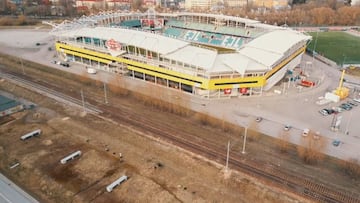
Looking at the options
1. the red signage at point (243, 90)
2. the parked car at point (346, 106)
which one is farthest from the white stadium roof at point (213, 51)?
the parked car at point (346, 106)

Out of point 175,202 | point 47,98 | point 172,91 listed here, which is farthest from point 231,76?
point 47,98

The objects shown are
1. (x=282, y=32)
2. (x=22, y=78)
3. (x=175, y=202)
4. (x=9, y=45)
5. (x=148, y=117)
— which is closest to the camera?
(x=175, y=202)

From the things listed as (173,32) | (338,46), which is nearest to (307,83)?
(338,46)

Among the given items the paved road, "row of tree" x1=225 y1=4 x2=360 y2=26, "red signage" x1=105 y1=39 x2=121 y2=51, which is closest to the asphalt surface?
"red signage" x1=105 y1=39 x2=121 y2=51

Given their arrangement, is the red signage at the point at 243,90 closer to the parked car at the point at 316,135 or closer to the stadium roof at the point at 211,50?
the stadium roof at the point at 211,50

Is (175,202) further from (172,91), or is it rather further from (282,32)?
(282,32)

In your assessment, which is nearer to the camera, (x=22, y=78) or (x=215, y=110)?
(x=215, y=110)

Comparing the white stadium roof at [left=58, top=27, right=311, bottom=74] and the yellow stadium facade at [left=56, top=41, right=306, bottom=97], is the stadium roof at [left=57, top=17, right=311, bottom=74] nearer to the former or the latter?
the white stadium roof at [left=58, top=27, right=311, bottom=74]
